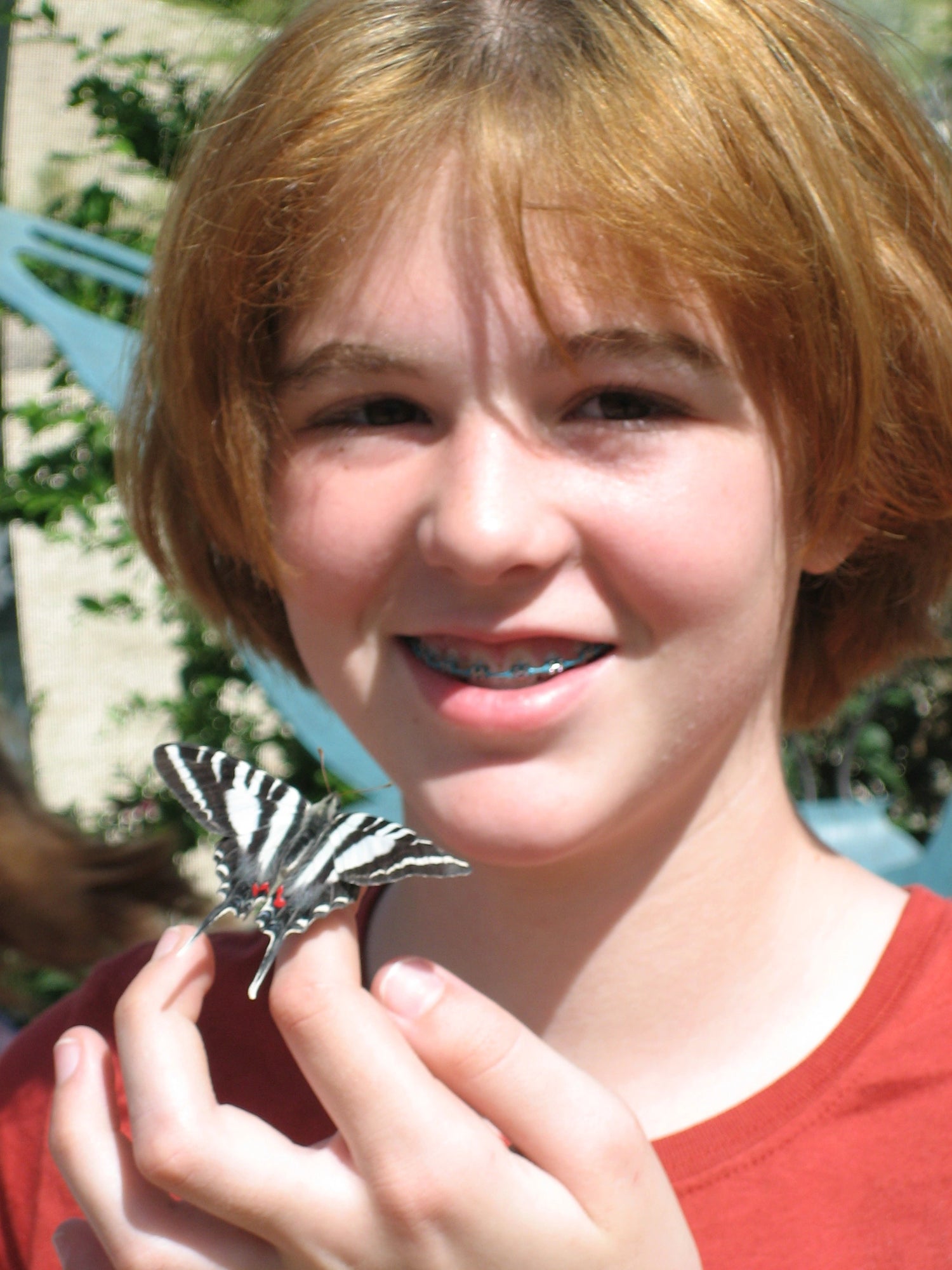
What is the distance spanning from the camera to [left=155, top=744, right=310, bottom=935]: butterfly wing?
125 centimetres

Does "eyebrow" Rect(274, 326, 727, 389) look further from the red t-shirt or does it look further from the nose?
the red t-shirt

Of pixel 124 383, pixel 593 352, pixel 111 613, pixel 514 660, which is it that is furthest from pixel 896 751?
pixel 593 352

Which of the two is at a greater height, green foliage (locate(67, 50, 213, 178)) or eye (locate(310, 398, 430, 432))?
green foliage (locate(67, 50, 213, 178))

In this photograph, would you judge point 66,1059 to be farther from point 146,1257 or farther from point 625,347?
point 625,347

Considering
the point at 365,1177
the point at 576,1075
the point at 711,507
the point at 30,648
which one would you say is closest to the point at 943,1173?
the point at 576,1075

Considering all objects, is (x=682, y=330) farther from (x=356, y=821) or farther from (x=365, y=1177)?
(x=365, y=1177)

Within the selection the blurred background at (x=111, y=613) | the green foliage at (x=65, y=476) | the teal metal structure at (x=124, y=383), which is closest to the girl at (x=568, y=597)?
the blurred background at (x=111, y=613)

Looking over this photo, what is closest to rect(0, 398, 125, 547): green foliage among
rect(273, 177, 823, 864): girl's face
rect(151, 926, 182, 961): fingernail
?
rect(273, 177, 823, 864): girl's face

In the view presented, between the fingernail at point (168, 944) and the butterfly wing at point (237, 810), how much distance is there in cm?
6

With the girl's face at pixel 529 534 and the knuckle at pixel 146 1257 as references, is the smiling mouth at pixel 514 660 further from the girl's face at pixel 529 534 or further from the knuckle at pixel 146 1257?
the knuckle at pixel 146 1257

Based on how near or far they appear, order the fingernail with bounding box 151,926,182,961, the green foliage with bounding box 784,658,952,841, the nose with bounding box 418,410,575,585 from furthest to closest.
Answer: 1. the green foliage with bounding box 784,658,952,841
2. the nose with bounding box 418,410,575,585
3. the fingernail with bounding box 151,926,182,961

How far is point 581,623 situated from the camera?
1.42 metres

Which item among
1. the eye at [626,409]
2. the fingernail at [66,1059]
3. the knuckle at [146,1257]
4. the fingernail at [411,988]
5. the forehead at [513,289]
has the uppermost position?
the forehead at [513,289]

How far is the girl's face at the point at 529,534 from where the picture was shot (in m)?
1.37
